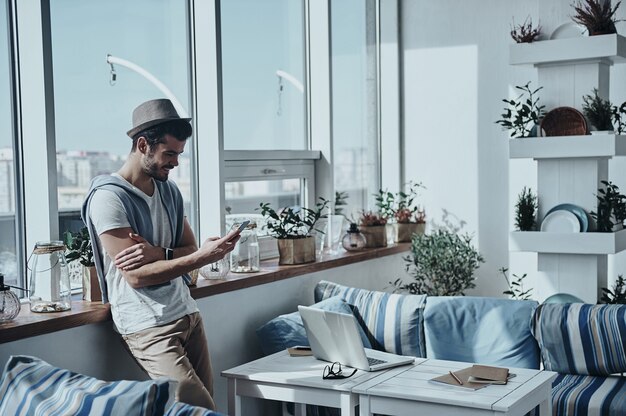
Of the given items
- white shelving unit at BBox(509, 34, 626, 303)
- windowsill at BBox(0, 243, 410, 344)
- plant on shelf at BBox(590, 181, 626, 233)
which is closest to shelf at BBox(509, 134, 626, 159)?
white shelving unit at BBox(509, 34, 626, 303)

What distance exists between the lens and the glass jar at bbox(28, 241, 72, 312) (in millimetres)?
3031

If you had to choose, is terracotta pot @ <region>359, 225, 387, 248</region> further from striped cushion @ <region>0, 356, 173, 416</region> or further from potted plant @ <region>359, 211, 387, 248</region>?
striped cushion @ <region>0, 356, 173, 416</region>

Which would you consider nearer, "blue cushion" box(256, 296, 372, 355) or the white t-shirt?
the white t-shirt

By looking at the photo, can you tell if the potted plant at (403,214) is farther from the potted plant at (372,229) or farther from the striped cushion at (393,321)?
the striped cushion at (393,321)

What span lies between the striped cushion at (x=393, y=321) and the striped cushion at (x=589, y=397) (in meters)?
0.67

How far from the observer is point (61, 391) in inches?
90.3

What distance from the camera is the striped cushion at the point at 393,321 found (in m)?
3.99

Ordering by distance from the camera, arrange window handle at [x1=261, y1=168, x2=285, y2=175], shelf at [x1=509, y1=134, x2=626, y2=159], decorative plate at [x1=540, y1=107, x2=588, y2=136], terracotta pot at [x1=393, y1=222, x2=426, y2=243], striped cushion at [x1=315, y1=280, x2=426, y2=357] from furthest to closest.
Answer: terracotta pot at [x1=393, y1=222, x2=426, y2=243], window handle at [x1=261, y1=168, x2=285, y2=175], decorative plate at [x1=540, y1=107, x2=588, y2=136], shelf at [x1=509, y1=134, x2=626, y2=159], striped cushion at [x1=315, y1=280, x2=426, y2=357]

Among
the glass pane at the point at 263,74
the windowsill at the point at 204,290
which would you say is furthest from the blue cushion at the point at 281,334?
the glass pane at the point at 263,74

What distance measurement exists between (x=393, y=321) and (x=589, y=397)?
944mm

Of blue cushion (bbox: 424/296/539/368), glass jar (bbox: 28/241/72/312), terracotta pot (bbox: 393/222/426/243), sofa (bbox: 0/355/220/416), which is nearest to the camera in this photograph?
sofa (bbox: 0/355/220/416)

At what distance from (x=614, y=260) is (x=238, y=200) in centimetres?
229

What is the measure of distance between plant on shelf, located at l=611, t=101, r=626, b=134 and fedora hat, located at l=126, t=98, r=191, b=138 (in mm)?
2511

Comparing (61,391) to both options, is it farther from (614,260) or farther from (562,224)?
(614,260)
